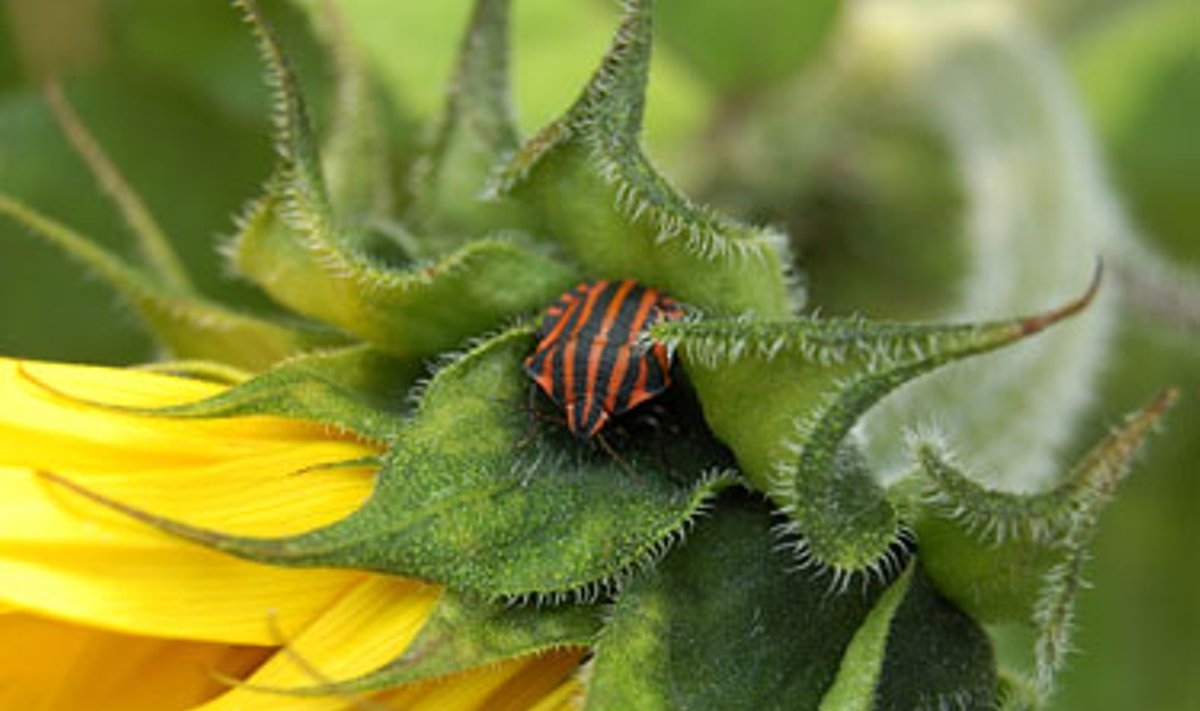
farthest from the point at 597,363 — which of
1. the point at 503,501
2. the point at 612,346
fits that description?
the point at 503,501

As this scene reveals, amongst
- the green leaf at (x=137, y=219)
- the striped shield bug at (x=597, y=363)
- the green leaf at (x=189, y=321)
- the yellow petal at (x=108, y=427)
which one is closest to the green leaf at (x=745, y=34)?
the green leaf at (x=137, y=219)

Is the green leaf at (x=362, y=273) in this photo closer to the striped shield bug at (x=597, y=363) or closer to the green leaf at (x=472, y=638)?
the striped shield bug at (x=597, y=363)

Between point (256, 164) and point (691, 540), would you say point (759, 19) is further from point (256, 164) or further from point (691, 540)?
A: point (691, 540)

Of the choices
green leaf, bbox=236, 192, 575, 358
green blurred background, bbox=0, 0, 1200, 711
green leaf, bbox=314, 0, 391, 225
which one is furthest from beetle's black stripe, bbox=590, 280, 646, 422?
green blurred background, bbox=0, 0, 1200, 711

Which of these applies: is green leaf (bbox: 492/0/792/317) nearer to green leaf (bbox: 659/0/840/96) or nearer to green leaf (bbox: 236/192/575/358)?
green leaf (bbox: 236/192/575/358)

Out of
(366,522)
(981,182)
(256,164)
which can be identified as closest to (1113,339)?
(981,182)

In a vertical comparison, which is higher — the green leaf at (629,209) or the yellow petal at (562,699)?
the green leaf at (629,209)
